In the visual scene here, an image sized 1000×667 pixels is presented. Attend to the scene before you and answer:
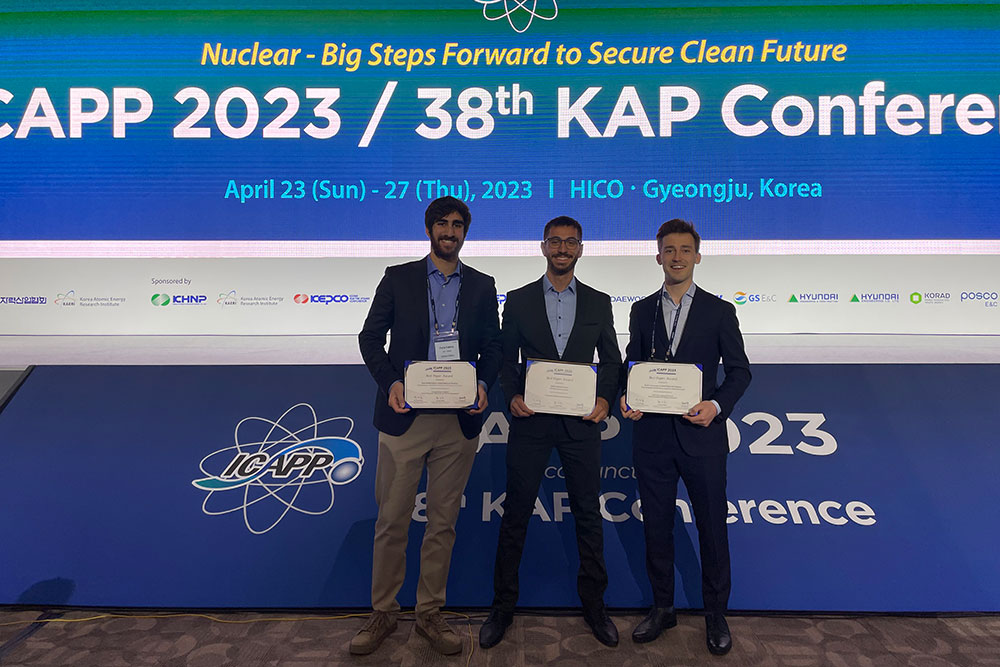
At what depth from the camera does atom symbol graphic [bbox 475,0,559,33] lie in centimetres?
365

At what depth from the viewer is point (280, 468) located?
280cm

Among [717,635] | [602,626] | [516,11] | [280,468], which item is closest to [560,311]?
[602,626]

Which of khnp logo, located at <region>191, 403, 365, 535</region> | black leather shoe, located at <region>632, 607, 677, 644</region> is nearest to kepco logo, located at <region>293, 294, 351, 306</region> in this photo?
khnp logo, located at <region>191, 403, 365, 535</region>

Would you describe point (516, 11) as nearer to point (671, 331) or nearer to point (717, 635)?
point (671, 331)

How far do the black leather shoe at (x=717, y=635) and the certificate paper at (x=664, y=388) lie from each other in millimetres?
807

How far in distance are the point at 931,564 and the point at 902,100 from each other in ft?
8.69

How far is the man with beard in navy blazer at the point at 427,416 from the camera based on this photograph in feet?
7.49

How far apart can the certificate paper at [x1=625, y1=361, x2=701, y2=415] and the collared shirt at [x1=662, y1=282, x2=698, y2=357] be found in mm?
108

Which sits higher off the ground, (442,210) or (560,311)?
(442,210)

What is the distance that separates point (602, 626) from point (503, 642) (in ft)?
1.27

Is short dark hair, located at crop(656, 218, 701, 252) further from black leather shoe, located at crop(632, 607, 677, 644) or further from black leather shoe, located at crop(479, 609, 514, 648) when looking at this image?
black leather shoe, located at crop(479, 609, 514, 648)

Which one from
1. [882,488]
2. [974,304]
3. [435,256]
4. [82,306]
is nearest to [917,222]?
[974,304]

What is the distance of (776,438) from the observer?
2859 mm

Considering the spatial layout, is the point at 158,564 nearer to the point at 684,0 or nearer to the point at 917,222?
the point at 684,0
